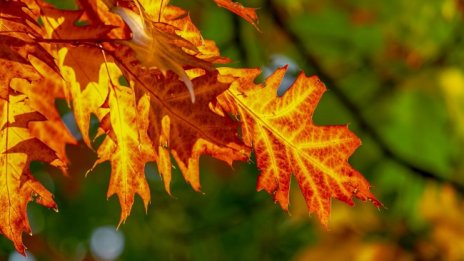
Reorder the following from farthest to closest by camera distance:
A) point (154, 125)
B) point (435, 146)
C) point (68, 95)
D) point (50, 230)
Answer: point (50, 230)
point (435, 146)
point (68, 95)
point (154, 125)

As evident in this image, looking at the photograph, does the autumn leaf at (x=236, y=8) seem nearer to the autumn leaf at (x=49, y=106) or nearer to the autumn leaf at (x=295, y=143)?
the autumn leaf at (x=295, y=143)

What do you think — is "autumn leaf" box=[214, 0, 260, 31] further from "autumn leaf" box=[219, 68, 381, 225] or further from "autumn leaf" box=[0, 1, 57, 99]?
"autumn leaf" box=[0, 1, 57, 99]

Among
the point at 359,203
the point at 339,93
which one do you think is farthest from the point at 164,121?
the point at 359,203

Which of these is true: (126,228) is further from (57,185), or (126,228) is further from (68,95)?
(68,95)

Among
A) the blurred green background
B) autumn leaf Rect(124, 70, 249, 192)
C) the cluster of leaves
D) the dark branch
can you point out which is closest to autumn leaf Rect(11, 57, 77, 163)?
the cluster of leaves

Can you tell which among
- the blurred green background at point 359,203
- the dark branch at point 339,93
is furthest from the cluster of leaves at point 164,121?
the blurred green background at point 359,203

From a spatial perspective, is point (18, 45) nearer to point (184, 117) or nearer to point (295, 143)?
point (184, 117)

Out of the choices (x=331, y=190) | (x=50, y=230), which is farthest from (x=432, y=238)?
(x=331, y=190)
